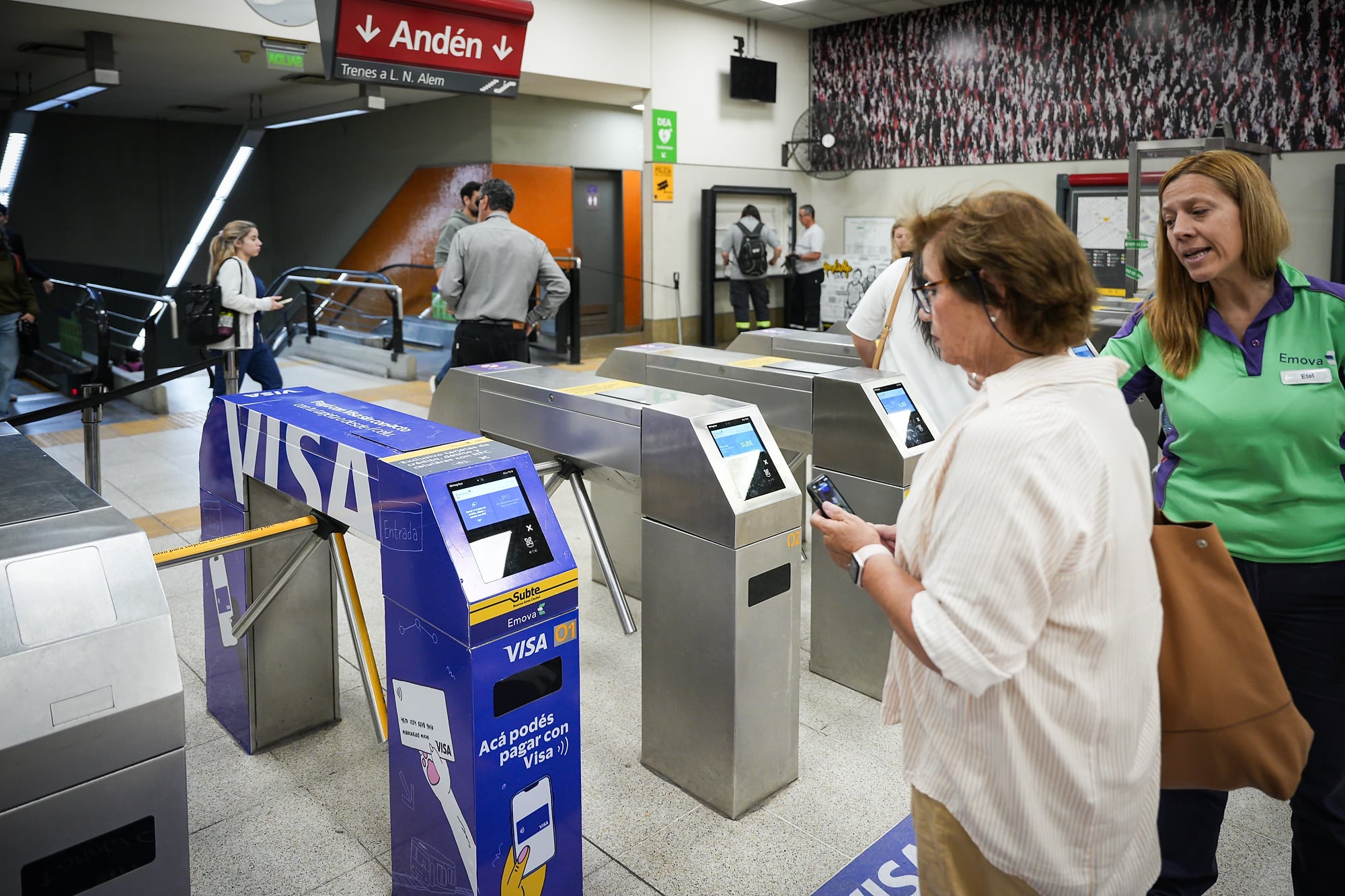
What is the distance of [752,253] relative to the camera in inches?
345

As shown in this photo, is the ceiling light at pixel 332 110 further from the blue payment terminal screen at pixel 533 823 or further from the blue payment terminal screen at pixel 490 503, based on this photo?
the blue payment terminal screen at pixel 533 823

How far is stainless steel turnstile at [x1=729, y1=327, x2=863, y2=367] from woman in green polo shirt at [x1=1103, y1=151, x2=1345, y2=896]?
246 cm

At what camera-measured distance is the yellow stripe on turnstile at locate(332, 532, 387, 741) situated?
2.03 metres

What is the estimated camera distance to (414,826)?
69.7 inches

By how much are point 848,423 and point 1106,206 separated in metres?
6.48

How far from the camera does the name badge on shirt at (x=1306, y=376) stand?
1485mm

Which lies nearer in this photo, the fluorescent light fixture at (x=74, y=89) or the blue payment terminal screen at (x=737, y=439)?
the blue payment terminal screen at (x=737, y=439)

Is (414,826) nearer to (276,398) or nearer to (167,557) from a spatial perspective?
(167,557)

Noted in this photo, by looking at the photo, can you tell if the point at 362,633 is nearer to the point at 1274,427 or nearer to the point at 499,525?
the point at 499,525

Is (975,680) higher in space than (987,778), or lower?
higher

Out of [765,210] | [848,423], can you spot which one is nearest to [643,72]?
[765,210]

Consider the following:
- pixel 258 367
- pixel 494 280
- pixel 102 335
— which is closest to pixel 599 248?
pixel 102 335

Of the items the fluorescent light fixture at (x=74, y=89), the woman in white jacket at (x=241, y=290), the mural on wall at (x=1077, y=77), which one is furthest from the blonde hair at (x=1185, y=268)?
→ the mural on wall at (x=1077, y=77)

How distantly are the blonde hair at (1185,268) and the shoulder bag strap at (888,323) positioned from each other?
103 centimetres
